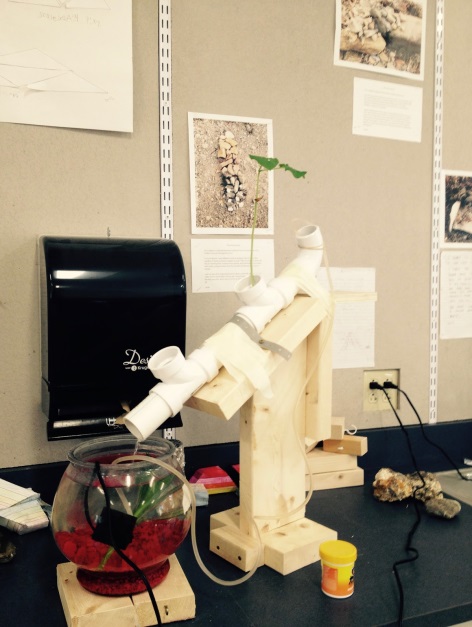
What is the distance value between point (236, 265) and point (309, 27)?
59 centimetres

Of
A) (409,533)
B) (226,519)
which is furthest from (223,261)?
(409,533)

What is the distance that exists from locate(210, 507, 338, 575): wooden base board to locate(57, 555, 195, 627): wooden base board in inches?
4.7

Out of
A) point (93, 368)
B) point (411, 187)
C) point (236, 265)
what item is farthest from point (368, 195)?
point (93, 368)

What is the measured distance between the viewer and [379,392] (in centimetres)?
147

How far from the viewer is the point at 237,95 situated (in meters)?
1.28

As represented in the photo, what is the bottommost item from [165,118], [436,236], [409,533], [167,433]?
[409,533]

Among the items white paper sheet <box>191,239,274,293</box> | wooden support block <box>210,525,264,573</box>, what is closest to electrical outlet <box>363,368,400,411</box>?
white paper sheet <box>191,239,274,293</box>

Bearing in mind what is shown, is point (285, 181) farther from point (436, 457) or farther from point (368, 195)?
point (436, 457)

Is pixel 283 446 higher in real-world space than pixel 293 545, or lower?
higher

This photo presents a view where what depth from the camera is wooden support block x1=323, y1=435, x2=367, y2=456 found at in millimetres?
1250

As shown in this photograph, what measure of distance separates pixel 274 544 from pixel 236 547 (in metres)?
0.06

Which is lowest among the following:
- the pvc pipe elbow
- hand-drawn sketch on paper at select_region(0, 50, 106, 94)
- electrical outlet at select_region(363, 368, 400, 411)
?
electrical outlet at select_region(363, 368, 400, 411)

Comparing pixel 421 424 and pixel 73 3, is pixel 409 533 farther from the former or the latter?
pixel 73 3

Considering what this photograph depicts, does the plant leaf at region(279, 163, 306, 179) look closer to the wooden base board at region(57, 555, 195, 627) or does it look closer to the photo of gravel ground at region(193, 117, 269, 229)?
the photo of gravel ground at region(193, 117, 269, 229)
